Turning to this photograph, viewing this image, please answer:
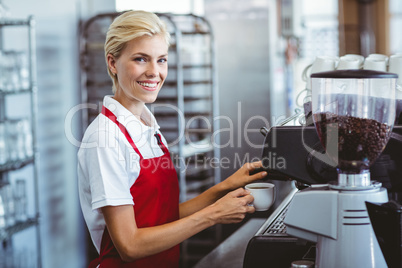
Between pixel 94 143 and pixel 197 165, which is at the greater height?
pixel 94 143

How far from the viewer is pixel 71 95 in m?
4.08

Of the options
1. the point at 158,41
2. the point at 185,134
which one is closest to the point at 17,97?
the point at 185,134

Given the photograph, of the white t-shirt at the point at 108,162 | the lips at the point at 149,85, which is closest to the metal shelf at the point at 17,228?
the white t-shirt at the point at 108,162

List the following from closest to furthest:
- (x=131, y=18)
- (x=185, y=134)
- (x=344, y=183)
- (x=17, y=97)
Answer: (x=344, y=183) < (x=131, y=18) < (x=17, y=97) < (x=185, y=134)

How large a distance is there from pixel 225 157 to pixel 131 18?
383cm

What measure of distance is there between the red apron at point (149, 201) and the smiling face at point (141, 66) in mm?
110

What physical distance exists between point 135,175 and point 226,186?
38 centimetres

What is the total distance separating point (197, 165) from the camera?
4820 mm

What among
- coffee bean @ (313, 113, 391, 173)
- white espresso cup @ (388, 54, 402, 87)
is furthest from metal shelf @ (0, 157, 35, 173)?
coffee bean @ (313, 113, 391, 173)

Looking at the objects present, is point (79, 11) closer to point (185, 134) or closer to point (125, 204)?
point (185, 134)

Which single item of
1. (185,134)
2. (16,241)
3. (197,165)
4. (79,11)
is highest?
(79,11)

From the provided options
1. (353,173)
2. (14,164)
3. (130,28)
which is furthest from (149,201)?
(14,164)

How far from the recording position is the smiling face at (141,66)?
1.61 metres

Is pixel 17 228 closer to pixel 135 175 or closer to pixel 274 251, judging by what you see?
pixel 135 175
